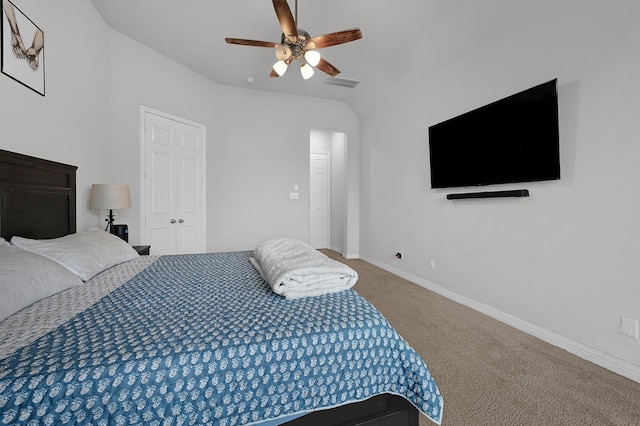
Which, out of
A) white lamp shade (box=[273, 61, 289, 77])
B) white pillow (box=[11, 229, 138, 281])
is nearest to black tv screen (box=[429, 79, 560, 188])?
white lamp shade (box=[273, 61, 289, 77])

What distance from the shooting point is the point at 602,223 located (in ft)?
6.08

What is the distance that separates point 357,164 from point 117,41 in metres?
3.88

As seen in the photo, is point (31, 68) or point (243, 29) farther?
point (243, 29)

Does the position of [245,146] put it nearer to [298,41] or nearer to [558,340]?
[298,41]

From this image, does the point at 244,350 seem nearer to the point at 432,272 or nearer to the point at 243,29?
the point at 432,272

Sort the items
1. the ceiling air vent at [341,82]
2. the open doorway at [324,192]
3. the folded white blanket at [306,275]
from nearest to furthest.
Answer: the folded white blanket at [306,275], the ceiling air vent at [341,82], the open doorway at [324,192]

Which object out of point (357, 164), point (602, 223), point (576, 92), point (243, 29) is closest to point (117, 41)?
point (243, 29)

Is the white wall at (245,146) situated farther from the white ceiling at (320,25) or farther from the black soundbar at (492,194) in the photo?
the black soundbar at (492,194)

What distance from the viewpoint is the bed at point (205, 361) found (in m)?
0.73

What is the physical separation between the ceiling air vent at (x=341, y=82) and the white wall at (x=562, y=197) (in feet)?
3.40

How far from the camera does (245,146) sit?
460cm

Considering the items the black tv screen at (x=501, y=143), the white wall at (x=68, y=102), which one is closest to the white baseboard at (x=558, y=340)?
the black tv screen at (x=501, y=143)

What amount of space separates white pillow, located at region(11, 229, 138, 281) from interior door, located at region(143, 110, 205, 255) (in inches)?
68.5

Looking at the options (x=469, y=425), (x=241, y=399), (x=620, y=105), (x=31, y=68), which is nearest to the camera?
(x=241, y=399)
